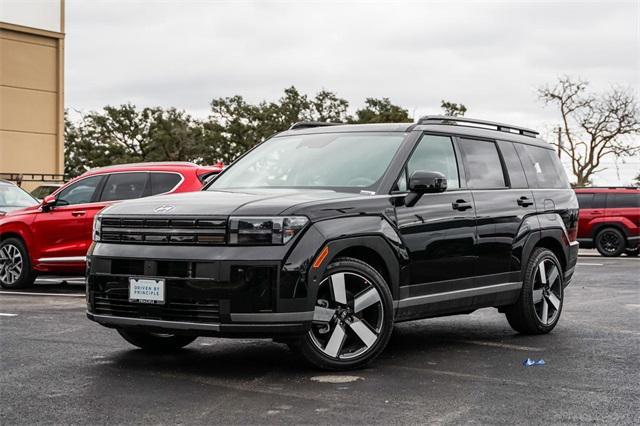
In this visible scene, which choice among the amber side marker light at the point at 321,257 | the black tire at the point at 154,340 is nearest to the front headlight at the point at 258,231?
the amber side marker light at the point at 321,257

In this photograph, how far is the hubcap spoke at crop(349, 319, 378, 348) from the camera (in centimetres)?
678

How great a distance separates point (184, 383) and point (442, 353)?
238 cm

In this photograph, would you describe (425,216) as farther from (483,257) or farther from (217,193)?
(217,193)

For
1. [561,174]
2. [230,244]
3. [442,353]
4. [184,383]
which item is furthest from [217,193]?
[561,174]

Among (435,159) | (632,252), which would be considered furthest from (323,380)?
(632,252)

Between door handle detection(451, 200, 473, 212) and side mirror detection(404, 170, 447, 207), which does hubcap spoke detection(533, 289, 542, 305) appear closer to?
door handle detection(451, 200, 473, 212)

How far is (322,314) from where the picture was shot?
6.60 m

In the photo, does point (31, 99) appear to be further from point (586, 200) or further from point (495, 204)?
point (495, 204)

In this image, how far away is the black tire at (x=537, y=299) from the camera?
877cm

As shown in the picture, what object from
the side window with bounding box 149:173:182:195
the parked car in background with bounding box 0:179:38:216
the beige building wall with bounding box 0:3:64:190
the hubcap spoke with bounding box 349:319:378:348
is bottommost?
the hubcap spoke with bounding box 349:319:378:348

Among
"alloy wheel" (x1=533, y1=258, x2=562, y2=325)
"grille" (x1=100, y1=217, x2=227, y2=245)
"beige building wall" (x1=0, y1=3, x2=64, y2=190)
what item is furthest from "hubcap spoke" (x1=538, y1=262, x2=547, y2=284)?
"beige building wall" (x1=0, y1=3, x2=64, y2=190)

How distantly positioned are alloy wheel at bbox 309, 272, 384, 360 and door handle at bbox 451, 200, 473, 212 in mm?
1331

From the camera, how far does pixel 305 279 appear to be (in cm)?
637

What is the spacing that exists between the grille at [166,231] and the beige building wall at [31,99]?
122 feet
